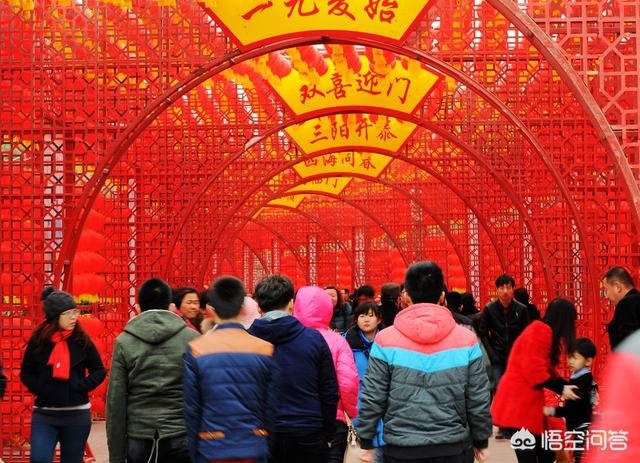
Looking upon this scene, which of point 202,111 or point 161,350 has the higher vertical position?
point 202,111

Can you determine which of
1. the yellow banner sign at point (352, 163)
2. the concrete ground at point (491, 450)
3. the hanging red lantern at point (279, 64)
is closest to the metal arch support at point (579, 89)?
the concrete ground at point (491, 450)

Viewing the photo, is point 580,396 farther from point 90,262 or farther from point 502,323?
point 90,262

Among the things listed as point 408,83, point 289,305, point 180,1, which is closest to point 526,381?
point 289,305

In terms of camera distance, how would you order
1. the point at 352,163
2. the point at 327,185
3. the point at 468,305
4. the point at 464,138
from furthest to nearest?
1. the point at 327,185
2. the point at 352,163
3. the point at 464,138
4. the point at 468,305

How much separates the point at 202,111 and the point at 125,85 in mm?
5976

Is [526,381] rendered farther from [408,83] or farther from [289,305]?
[408,83]

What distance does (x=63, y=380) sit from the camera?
23.0ft

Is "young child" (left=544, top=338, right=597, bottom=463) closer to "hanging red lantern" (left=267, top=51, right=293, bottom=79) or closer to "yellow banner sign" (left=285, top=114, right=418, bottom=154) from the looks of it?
"hanging red lantern" (left=267, top=51, right=293, bottom=79)

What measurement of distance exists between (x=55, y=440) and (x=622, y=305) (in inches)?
159

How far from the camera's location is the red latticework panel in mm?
10391

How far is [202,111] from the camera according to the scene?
1728 cm

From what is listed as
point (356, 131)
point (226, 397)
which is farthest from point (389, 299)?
point (356, 131)

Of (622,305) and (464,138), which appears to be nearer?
(622,305)

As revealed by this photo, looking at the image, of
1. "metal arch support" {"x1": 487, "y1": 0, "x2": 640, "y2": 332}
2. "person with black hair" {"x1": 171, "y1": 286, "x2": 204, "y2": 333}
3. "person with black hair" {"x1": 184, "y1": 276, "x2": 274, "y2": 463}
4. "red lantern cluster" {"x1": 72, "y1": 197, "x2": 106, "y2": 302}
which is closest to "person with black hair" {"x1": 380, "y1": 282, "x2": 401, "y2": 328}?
"person with black hair" {"x1": 171, "y1": 286, "x2": 204, "y2": 333}
